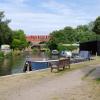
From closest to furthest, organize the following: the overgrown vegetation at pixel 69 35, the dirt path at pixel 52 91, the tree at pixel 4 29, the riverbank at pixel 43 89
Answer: the dirt path at pixel 52 91, the riverbank at pixel 43 89, the tree at pixel 4 29, the overgrown vegetation at pixel 69 35

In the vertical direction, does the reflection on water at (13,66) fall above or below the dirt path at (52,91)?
below

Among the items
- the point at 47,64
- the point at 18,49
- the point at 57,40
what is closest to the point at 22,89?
the point at 47,64

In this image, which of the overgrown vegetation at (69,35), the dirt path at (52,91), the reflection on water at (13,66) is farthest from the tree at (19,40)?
the dirt path at (52,91)

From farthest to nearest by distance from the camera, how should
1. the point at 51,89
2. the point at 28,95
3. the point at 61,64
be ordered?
the point at 61,64 < the point at 51,89 < the point at 28,95

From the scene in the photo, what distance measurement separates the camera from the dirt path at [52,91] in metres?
17.4

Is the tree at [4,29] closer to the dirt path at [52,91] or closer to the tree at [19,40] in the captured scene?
the tree at [19,40]

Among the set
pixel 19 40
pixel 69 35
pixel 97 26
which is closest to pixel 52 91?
pixel 97 26

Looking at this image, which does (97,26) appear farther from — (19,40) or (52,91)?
(52,91)

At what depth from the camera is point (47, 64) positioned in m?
46.9

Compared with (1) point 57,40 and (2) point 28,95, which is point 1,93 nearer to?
(2) point 28,95

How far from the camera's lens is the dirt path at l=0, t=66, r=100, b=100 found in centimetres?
1742

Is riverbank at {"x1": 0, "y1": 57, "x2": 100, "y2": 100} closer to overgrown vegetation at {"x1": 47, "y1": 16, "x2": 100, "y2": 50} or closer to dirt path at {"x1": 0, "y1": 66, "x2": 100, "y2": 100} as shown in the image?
dirt path at {"x1": 0, "y1": 66, "x2": 100, "y2": 100}

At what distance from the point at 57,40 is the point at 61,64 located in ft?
418

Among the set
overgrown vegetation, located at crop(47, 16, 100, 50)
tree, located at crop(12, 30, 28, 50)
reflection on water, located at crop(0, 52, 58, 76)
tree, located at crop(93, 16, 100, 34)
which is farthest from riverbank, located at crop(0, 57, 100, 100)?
tree, located at crop(12, 30, 28, 50)
